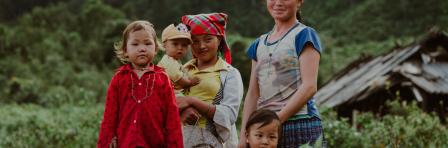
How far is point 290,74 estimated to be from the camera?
3.22 m

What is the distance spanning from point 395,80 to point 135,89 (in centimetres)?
1009

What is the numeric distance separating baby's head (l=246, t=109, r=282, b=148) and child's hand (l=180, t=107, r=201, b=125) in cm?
28

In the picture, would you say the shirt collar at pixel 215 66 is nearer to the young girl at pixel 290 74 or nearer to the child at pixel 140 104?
the young girl at pixel 290 74

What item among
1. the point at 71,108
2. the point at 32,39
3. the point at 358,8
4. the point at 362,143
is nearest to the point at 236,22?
the point at 358,8

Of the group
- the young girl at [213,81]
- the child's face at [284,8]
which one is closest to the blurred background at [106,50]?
the young girl at [213,81]

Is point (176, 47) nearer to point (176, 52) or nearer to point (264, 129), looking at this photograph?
point (176, 52)

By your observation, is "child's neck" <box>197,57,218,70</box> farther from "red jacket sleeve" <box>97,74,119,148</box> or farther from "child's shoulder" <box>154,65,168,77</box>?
"red jacket sleeve" <box>97,74,119,148</box>

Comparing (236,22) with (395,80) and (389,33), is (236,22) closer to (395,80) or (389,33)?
(389,33)

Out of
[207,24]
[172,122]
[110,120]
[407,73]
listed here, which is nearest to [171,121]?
[172,122]

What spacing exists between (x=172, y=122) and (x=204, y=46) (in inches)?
18.6

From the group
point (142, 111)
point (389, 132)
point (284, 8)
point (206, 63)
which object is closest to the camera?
point (142, 111)

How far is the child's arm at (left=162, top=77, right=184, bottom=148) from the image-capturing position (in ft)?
10.4

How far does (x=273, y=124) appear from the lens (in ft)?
10.3

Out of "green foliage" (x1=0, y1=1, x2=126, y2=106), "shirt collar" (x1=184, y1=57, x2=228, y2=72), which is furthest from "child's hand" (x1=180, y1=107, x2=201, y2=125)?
"green foliage" (x1=0, y1=1, x2=126, y2=106)
